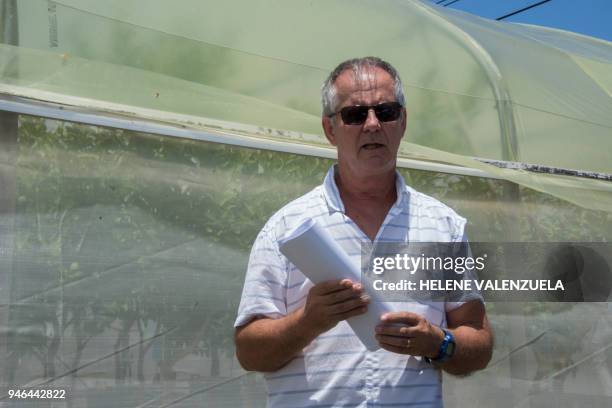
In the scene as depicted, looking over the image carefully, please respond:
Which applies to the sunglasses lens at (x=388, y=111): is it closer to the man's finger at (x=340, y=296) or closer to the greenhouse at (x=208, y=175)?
the man's finger at (x=340, y=296)

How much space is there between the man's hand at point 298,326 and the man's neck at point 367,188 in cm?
34

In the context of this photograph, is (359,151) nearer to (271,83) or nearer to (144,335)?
(144,335)

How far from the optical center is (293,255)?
1.40m

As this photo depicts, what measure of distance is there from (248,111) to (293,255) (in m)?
1.35

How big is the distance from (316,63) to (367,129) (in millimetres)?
1477

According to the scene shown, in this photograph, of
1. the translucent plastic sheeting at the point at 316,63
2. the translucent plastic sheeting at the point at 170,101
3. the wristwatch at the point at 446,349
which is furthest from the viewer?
the translucent plastic sheeting at the point at 316,63

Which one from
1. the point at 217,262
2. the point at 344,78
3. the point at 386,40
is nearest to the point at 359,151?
the point at 344,78

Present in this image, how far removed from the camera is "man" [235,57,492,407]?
56.6 inches

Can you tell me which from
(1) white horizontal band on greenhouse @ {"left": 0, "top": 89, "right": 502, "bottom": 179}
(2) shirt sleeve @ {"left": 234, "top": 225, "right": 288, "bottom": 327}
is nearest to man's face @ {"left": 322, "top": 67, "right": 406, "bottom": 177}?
(2) shirt sleeve @ {"left": 234, "top": 225, "right": 288, "bottom": 327}

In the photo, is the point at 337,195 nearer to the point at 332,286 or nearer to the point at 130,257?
the point at 332,286

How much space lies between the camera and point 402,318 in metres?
1.41

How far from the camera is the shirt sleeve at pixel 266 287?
156cm

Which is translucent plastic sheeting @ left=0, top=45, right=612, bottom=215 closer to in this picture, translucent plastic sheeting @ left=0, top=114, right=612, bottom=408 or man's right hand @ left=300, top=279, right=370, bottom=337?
translucent plastic sheeting @ left=0, top=114, right=612, bottom=408

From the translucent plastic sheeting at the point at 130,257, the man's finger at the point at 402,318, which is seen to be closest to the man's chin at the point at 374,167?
the man's finger at the point at 402,318
